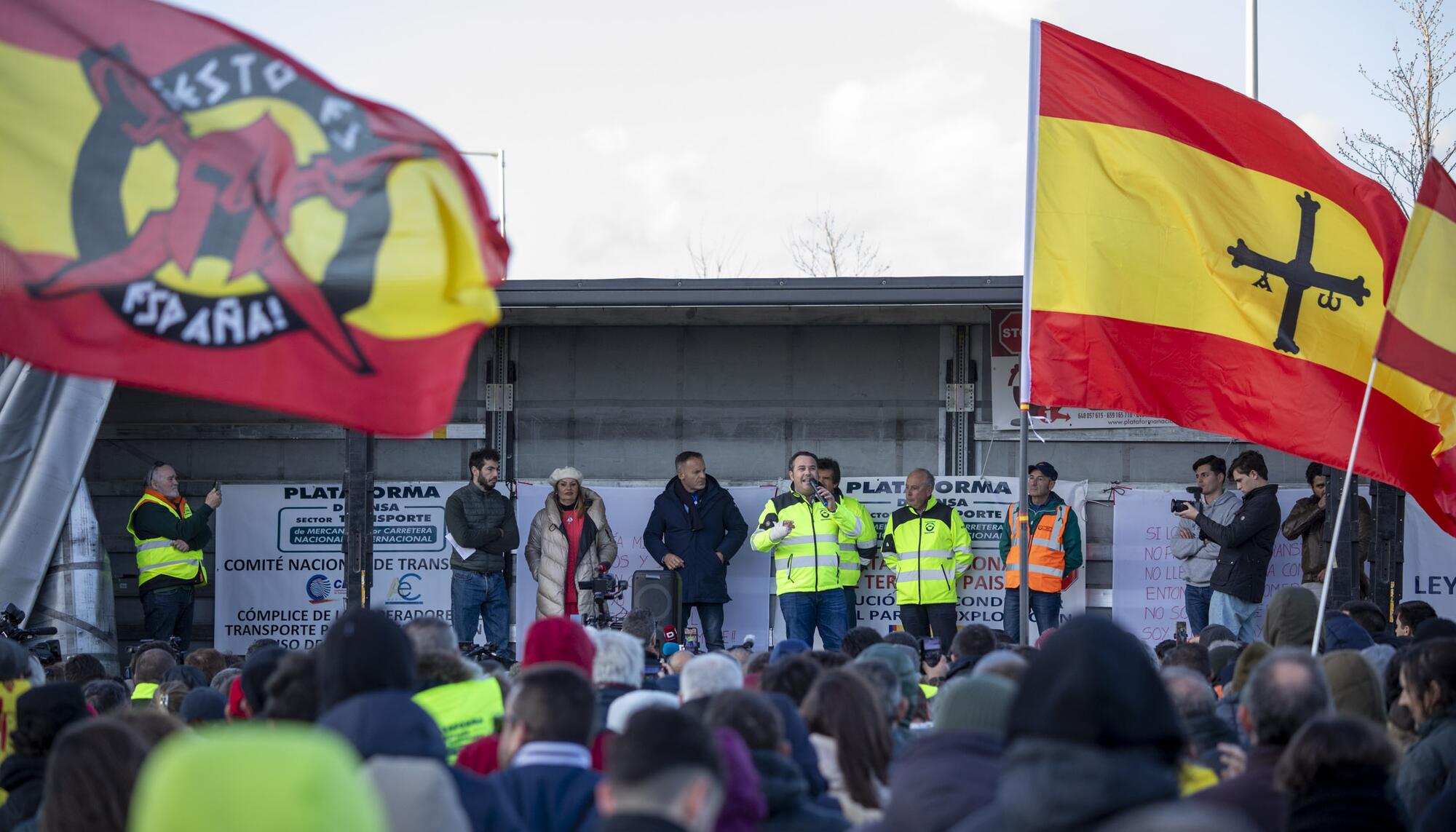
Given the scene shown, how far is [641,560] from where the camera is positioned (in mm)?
14125

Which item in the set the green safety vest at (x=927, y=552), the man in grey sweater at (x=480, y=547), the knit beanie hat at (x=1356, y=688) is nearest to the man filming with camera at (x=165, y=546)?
the man in grey sweater at (x=480, y=547)

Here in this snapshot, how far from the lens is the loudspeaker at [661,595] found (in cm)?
1311

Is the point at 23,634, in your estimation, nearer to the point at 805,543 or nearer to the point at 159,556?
the point at 159,556

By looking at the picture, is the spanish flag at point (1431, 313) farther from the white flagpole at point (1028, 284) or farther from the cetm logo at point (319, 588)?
the cetm logo at point (319, 588)

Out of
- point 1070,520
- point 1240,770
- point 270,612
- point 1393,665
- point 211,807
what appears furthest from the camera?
point 270,612

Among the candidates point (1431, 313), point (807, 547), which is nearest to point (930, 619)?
point (807, 547)

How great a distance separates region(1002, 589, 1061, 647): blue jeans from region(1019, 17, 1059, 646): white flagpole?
4.54 meters

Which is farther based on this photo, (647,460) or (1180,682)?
(647,460)

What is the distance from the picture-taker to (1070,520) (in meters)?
13.3

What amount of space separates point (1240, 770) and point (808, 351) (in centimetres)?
936

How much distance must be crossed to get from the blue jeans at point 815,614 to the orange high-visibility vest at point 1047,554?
1.50 m

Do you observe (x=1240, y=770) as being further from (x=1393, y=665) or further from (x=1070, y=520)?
(x=1070, y=520)

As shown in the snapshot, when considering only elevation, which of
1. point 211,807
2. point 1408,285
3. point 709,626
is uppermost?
point 1408,285

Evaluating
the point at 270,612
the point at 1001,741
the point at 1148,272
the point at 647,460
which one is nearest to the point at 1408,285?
the point at 1148,272
